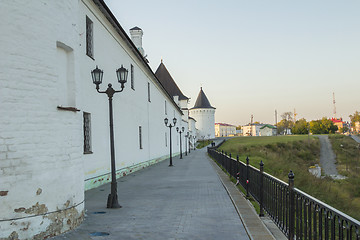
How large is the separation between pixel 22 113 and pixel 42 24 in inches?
62.3

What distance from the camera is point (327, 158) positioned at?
2194 inches

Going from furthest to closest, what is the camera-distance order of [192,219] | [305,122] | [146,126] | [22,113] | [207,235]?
[305,122], [146,126], [192,219], [207,235], [22,113]

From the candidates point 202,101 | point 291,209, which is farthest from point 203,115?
point 291,209

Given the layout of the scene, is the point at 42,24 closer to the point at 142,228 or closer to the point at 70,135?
the point at 70,135

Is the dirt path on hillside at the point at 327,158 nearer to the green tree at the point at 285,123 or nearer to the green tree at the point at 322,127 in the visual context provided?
the green tree at the point at 285,123

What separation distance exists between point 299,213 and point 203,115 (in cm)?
8377

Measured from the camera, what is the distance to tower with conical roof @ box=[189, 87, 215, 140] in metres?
88.1

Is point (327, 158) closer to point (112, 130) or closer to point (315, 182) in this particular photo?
point (315, 182)

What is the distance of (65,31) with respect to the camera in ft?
20.2

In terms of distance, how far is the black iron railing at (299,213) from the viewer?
3205 mm

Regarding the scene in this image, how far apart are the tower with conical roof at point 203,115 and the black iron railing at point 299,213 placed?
7983 cm

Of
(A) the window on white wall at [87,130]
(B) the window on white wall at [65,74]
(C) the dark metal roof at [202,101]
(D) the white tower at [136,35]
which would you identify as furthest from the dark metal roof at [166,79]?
(B) the window on white wall at [65,74]

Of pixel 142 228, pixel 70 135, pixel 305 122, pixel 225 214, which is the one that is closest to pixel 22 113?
pixel 70 135

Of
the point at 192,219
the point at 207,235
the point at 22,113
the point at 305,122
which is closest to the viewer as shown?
the point at 22,113
